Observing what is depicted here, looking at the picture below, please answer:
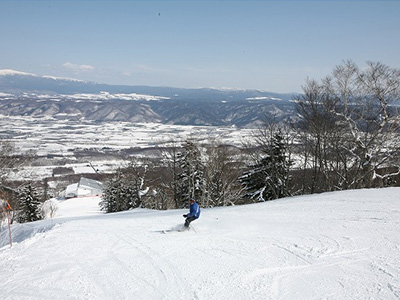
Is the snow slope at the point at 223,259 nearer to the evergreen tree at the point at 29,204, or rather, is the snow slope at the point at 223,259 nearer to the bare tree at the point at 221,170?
the bare tree at the point at 221,170

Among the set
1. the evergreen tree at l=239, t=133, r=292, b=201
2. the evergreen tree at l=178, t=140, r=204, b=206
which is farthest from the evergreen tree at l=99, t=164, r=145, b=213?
the evergreen tree at l=239, t=133, r=292, b=201

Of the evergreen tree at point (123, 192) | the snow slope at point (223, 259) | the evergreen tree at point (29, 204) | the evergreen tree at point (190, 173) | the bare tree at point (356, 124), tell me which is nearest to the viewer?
the snow slope at point (223, 259)

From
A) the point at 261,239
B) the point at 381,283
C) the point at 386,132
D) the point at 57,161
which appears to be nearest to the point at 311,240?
the point at 261,239

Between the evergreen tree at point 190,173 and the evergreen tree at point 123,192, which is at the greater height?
the evergreen tree at point 190,173

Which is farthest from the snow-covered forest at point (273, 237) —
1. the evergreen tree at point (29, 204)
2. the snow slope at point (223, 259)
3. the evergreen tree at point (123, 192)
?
the evergreen tree at point (29, 204)

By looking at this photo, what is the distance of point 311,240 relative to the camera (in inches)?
395

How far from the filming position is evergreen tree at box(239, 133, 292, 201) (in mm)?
26703

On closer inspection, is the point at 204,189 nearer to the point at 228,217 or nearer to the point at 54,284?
the point at 228,217

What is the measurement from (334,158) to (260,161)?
6368mm

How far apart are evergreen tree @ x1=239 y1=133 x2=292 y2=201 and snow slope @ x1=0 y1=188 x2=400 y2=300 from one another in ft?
40.9

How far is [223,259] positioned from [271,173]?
19.8 meters

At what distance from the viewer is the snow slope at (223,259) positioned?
700 centimetres

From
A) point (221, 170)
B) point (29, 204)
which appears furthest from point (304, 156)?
point (29, 204)

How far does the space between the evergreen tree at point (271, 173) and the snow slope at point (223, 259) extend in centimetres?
1246
